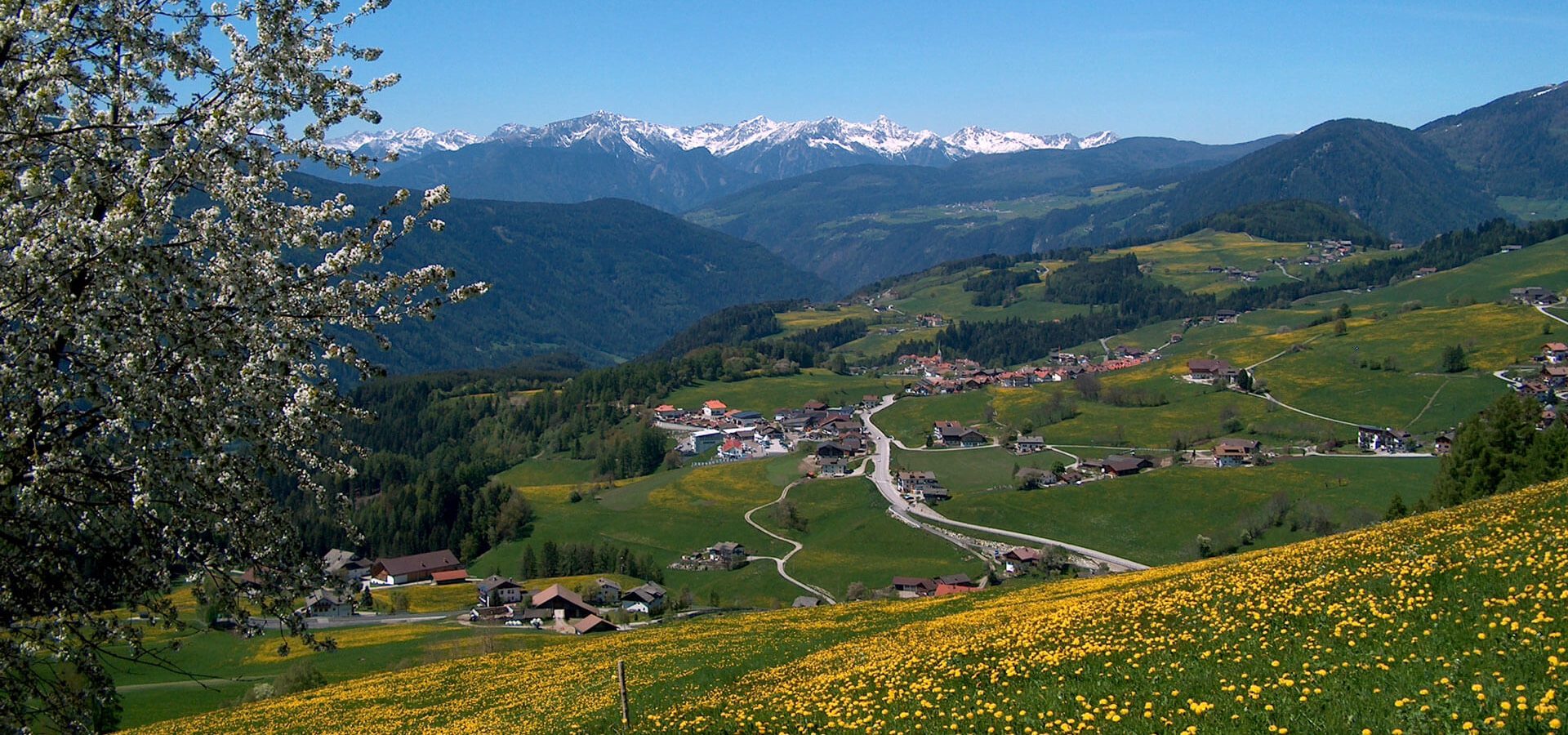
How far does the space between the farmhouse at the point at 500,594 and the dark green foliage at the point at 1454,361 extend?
442ft

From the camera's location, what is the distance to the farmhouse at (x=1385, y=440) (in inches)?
4517

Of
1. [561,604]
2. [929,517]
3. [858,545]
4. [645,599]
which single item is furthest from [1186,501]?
[561,604]

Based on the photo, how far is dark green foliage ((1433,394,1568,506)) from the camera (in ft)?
169

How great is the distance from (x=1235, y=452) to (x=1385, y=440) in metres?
17.9

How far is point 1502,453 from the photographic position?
56.3 m

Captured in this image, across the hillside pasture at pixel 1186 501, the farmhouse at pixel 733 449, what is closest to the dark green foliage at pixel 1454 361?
the hillside pasture at pixel 1186 501

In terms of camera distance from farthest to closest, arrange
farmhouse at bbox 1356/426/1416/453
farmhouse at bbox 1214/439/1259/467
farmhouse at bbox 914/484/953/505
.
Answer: farmhouse at bbox 914/484/953/505 → farmhouse at bbox 1214/439/1259/467 → farmhouse at bbox 1356/426/1416/453

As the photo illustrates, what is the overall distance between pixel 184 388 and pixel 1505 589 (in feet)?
62.3

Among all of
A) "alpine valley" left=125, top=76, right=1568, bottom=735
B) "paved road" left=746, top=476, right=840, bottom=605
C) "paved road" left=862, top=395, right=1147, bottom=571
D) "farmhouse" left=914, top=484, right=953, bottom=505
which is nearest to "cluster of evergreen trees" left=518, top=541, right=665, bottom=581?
"alpine valley" left=125, top=76, right=1568, bottom=735

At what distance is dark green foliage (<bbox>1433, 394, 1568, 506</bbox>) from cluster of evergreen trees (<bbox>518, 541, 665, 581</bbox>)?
7173 cm

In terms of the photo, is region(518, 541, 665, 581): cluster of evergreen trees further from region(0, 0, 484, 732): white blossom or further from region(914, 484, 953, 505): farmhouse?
region(0, 0, 484, 732): white blossom

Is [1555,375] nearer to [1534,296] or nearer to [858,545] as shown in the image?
[1534,296]

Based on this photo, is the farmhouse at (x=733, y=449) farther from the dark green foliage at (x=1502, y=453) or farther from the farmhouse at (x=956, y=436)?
the dark green foliage at (x=1502, y=453)

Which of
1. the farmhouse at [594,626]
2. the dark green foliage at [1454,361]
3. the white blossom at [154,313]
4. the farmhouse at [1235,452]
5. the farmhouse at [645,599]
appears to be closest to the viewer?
the white blossom at [154,313]
